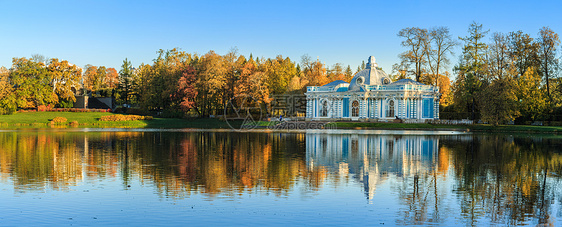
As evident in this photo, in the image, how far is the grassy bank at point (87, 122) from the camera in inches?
2414

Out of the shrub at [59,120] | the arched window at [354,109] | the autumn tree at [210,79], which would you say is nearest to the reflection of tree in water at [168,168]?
the shrub at [59,120]

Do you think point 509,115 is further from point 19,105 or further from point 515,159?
point 19,105

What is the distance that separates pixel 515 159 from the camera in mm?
25000

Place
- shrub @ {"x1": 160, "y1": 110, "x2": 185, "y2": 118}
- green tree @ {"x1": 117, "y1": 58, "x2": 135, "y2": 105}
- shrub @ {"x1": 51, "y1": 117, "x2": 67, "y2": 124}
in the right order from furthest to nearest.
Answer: green tree @ {"x1": 117, "y1": 58, "x2": 135, "y2": 105}, shrub @ {"x1": 160, "y1": 110, "x2": 185, "y2": 118}, shrub @ {"x1": 51, "y1": 117, "x2": 67, "y2": 124}

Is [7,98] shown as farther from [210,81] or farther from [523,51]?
[523,51]

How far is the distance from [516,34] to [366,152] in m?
52.0

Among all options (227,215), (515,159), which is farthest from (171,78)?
(227,215)

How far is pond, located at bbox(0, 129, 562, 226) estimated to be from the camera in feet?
38.6

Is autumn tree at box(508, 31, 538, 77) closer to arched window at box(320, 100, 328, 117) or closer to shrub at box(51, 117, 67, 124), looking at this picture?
arched window at box(320, 100, 328, 117)

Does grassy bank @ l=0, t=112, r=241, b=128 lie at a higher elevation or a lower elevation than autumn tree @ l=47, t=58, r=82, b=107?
lower

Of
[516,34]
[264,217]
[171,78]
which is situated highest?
[516,34]

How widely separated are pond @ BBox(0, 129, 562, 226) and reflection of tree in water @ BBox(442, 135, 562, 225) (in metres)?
0.04

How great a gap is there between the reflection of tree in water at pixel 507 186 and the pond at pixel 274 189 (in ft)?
0.13

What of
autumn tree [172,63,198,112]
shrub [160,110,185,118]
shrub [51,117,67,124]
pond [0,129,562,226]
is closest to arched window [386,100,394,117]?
autumn tree [172,63,198,112]
